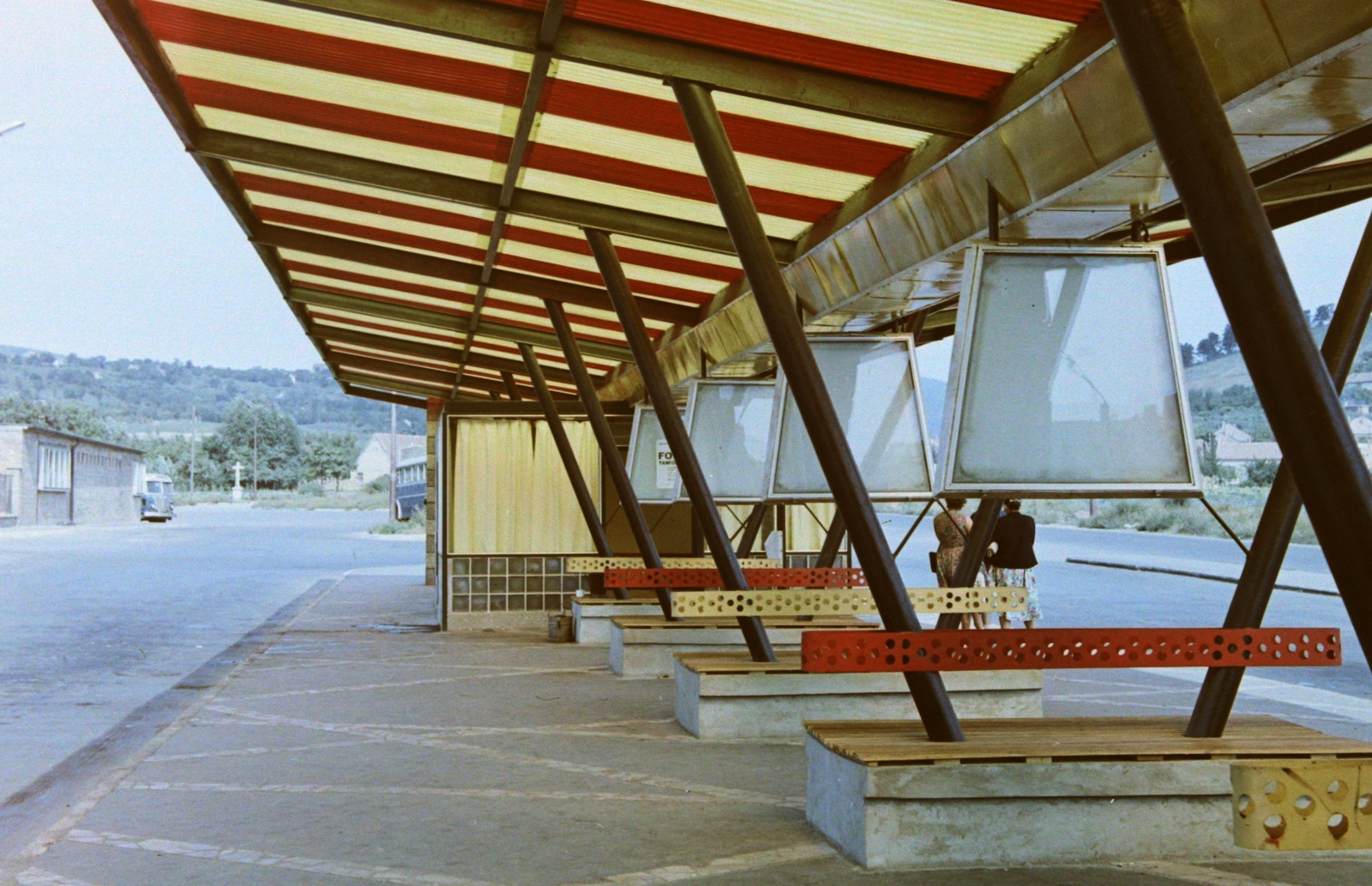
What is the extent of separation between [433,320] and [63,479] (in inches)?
2235

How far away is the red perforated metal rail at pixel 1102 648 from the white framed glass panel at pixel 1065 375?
749 mm

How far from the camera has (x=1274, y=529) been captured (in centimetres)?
620

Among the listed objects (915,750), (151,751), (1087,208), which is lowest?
(151,751)

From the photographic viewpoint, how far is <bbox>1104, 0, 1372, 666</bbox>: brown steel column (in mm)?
3627

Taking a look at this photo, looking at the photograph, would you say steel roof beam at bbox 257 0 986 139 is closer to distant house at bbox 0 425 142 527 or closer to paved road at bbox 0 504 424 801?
paved road at bbox 0 504 424 801

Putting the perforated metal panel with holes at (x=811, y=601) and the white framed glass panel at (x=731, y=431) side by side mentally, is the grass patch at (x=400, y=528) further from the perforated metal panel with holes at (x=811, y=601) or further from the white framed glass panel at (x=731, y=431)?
the perforated metal panel with holes at (x=811, y=601)

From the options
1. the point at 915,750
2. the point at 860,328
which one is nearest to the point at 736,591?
the point at 860,328

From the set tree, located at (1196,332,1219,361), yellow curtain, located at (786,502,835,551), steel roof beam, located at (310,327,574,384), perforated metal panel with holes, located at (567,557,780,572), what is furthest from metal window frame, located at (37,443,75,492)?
tree, located at (1196,332,1219,361)

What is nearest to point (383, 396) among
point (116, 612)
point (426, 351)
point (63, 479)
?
point (426, 351)

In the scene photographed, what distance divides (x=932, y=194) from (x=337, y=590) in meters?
20.5

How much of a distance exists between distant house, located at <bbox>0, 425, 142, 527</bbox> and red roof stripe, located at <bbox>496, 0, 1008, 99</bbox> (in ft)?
190

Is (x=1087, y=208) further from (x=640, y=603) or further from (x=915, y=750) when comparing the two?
(x=640, y=603)

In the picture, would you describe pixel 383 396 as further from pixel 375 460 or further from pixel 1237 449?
pixel 375 460

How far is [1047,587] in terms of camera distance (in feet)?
91.2
